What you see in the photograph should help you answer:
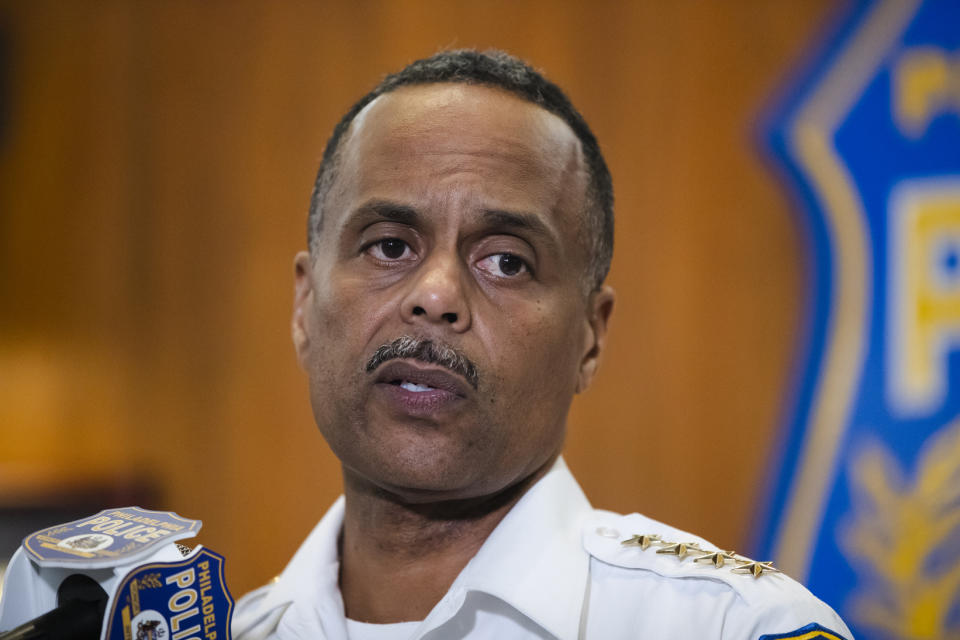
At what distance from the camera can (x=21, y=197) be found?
3.34m

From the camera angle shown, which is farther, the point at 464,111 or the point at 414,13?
the point at 414,13

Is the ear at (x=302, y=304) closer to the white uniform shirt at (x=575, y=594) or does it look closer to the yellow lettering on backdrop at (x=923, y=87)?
the white uniform shirt at (x=575, y=594)

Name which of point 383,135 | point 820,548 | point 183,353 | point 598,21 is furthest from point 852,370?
point 183,353

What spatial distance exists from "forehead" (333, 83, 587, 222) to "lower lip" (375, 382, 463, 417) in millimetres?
306

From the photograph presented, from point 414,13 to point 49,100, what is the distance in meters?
1.47

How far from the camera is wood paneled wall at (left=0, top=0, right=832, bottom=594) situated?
106 inches

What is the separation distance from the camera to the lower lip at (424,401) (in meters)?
1.21

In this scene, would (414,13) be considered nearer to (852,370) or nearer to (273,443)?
(273,443)

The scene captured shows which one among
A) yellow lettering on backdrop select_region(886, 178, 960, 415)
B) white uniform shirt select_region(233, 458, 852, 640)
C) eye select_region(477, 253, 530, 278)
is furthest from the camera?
yellow lettering on backdrop select_region(886, 178, 960, 415)

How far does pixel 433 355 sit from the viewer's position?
1217mm

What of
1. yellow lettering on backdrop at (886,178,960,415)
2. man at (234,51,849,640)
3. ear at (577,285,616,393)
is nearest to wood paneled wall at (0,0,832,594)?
yellow lettering on backdrop at (886,178,960,415)

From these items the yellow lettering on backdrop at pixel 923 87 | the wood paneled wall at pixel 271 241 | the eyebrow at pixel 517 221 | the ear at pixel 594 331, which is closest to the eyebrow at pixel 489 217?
the eyebrow at pixel 517 221

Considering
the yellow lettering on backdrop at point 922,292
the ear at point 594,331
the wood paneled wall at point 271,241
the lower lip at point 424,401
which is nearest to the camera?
the lower lip at point 424,401

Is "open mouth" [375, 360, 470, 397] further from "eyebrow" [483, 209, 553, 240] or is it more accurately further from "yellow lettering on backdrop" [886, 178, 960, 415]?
"yellow lettering on backdrop" [886, 178, 960, 415]
